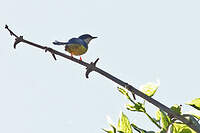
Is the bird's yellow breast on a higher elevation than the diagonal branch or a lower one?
higher

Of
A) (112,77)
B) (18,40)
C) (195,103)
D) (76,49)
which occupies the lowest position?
(112,77)

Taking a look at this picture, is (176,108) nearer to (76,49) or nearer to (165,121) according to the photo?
(165,121)

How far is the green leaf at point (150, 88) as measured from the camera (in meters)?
1.59

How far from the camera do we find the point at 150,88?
5.32 ft

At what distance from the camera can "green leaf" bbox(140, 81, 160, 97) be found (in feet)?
5.21

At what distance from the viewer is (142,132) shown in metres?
1.67

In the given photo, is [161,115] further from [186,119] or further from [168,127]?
[186,119]

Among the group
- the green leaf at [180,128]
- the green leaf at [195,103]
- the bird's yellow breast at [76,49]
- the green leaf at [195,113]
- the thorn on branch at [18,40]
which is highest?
the bird's yellow breast at [76,49]

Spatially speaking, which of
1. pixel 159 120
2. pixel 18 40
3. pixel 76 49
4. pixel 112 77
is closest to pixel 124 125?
pixel 159 120

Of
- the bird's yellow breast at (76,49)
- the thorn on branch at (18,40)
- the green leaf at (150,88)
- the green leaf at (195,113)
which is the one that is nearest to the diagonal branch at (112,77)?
the thorn on branch at (18,40)

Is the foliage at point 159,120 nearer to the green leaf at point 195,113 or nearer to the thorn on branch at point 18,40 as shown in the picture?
the green leaf at point 195,113

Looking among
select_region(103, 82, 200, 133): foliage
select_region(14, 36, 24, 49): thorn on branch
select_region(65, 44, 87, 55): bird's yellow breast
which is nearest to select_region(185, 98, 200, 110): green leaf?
select_region(103, 82, 200, 133): foliage

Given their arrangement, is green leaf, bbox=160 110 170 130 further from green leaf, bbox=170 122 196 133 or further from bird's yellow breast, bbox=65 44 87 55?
bird's yellow breast, bbox=65 44 87 55

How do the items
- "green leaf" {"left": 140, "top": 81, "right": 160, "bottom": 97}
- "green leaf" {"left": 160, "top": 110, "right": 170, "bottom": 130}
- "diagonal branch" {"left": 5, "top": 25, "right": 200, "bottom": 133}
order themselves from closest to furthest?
"diagonal branch" {"left": 5, "top": 25, "right": 200, "bottom": 133} < "green leaf" {"left": 140, "top": 81, "right": 160, "bottom": 97} < "green leaf" {"left": 160, "top": 110, "right": 170, "bottom": 130}
